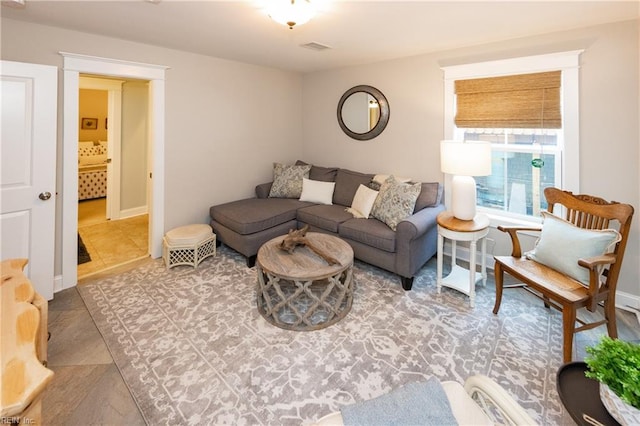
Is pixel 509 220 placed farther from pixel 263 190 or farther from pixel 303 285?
pixel 263 190

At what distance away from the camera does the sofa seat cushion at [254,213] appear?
360cm

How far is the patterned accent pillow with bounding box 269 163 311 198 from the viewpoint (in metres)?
4.54

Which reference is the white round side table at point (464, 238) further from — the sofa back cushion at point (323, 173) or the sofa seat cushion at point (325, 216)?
the sofa back cushion at point (323, 173)

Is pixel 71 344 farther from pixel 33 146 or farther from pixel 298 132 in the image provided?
pixel 298 132

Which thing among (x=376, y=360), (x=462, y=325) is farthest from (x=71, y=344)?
(x=462, y=325)

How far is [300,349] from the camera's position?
2246 millimetres

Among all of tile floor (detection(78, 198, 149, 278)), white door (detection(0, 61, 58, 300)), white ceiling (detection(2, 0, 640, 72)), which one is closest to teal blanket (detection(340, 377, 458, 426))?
white ceiling (detection(2, 0, 640, 72))

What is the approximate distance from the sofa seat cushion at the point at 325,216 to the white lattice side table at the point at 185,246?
3.80 feet

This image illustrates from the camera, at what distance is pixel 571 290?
2.12 meters

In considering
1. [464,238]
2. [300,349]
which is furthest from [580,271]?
[300,349]

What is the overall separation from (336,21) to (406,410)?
109 inches

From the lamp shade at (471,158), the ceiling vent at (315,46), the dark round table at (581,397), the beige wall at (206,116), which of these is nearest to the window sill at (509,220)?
the lamp shade at (471,158)

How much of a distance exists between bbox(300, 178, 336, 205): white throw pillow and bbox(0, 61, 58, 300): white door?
2670 mm

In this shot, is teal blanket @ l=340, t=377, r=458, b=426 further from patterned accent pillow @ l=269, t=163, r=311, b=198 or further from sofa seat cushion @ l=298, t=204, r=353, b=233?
patterned accent pillow @ l=269, t=163, r=311, b=198
